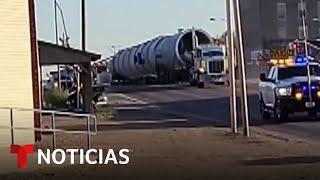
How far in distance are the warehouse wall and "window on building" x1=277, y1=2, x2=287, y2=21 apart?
101 metres

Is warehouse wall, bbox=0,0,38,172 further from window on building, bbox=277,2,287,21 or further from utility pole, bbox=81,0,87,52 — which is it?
window on building, bbox=277,2,287,21

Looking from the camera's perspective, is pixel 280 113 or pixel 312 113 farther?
pixel 312 113

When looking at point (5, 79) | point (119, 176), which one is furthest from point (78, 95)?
point (119, 176)

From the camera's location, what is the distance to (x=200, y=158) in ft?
58.2

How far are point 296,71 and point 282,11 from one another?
93.1 m

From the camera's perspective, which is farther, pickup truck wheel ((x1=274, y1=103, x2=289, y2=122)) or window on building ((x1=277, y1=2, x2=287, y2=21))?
window on building ((x1=277, y1=2, x2=287, y2=21))

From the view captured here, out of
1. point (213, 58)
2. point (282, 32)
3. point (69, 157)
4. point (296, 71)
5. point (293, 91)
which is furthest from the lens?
point (282, 32)

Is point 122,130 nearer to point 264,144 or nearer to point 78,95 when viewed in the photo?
point 264,144

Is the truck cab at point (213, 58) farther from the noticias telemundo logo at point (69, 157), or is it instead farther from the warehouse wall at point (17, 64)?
the noticias telemundo logo at point (69, 157)

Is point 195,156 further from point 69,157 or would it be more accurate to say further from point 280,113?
point 280,113

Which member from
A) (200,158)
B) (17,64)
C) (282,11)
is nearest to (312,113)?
(17,64)

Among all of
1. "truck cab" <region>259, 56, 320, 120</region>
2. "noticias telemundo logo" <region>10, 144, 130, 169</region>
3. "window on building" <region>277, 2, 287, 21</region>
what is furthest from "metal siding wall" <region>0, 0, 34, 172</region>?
"window on building" <region>277, 2, 287, 21</region>

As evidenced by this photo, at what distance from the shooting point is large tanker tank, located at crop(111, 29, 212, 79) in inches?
2972

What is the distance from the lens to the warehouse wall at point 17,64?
23.7 m
